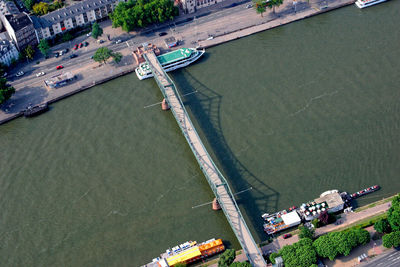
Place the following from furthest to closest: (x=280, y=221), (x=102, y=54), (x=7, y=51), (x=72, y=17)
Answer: (x=72, y=17) → (x=7, y=51) → (x=102, y=54) → (x=280, y=221)

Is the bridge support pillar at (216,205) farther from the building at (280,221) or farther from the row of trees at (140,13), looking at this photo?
the row of trees at (140,13)

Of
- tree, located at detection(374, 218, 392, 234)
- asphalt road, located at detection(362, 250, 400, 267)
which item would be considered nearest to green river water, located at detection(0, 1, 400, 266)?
tree, located at detection(374, 218, 392, 234)

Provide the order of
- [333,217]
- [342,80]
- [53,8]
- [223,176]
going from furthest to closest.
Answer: [53,8] → [342,80] → [223,176] → [333,217]

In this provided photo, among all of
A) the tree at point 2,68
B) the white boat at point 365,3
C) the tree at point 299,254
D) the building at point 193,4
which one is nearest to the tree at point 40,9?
the tree at point 2,68

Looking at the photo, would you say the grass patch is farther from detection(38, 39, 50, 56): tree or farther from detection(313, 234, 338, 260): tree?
detection(38, 39, 50, 56): tree

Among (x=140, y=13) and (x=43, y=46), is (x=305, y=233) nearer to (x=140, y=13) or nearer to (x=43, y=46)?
(x=140, y=13)

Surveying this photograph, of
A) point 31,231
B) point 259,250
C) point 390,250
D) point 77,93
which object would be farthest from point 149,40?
point 390,250

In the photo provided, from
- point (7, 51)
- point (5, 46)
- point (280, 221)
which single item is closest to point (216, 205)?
point (280, 221)

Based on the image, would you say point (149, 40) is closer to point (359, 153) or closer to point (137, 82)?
point (137, 82)
